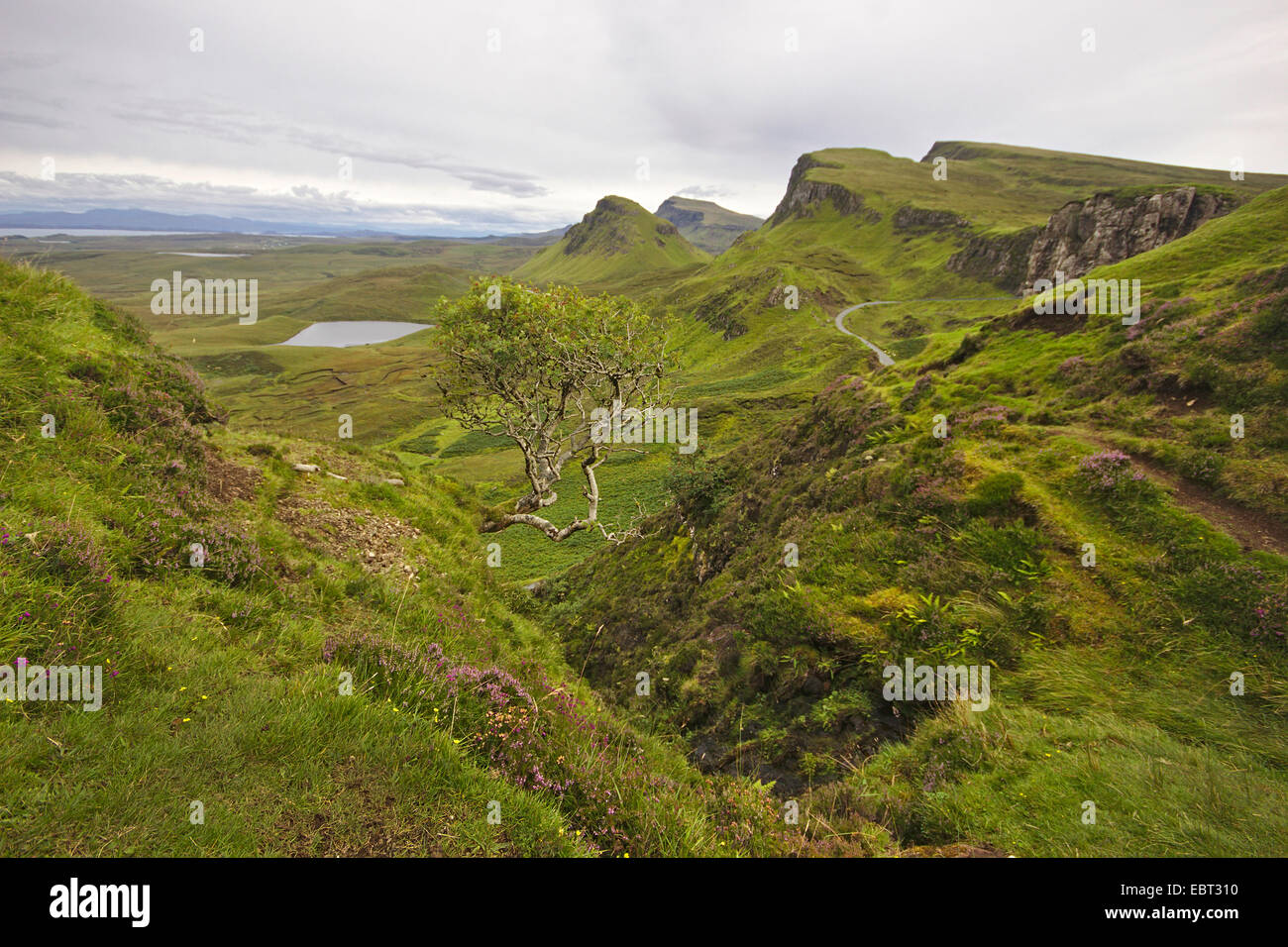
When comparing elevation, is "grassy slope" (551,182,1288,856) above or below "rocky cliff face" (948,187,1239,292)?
below

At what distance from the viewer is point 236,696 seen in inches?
178

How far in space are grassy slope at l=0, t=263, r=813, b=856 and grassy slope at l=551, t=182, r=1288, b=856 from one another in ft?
8.67

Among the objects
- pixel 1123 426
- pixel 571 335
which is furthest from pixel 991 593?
pixel 571 335

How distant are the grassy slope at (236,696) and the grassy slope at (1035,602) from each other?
2.64m

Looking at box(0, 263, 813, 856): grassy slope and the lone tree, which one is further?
the lone tree

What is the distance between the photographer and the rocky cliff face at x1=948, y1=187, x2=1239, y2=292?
86125 millimetres

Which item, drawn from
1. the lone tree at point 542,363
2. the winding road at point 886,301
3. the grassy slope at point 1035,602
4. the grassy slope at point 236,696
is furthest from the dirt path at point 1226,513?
the winding road at point 886,301

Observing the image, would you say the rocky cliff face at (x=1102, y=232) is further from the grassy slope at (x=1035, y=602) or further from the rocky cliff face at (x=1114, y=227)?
the grassy slope at (x=1035, y=602)

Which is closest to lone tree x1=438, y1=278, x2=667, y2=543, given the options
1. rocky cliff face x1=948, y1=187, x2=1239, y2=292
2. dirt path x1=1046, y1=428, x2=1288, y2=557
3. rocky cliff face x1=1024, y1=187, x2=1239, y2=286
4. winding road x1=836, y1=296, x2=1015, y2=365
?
dirt path x1=1046, y1=428, x2=1288, y2=557

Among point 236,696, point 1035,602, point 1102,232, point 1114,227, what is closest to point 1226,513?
point 1035,602

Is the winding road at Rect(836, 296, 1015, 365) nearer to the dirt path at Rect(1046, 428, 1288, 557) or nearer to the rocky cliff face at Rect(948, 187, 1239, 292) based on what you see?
the rocky cliff face at Rect(948, 187, 1239, 292)

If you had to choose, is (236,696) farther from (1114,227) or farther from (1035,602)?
(1114,227)

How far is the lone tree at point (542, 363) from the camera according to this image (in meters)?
17.0

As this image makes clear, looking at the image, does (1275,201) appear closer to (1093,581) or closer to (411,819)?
(1093,581)
